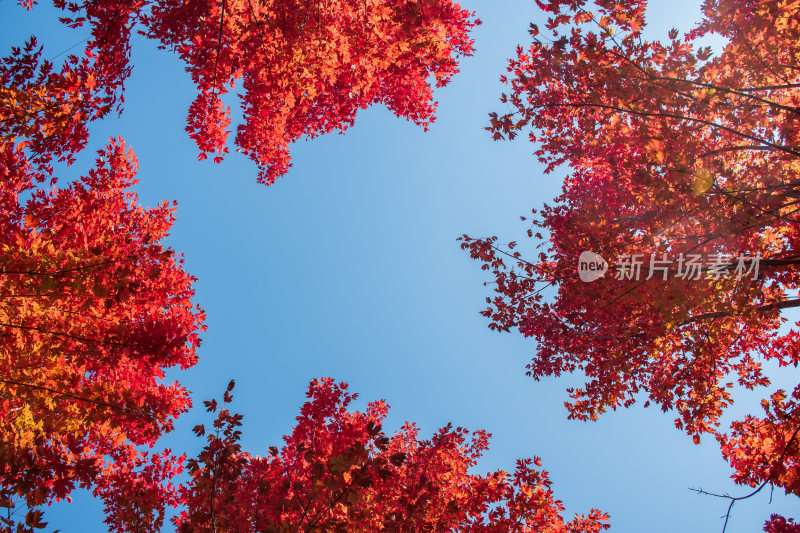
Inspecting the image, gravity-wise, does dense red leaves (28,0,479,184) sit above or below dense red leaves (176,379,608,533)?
above

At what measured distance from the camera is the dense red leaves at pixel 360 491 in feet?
14.8

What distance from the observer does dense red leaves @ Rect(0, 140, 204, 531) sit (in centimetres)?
465

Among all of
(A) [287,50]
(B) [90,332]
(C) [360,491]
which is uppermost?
(A) [287,50]

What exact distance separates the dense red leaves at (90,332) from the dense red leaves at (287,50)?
189 cm

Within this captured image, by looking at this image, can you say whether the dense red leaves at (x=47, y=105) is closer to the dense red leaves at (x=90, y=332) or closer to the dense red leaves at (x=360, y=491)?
the dense red leaves at (x=90, y=332)

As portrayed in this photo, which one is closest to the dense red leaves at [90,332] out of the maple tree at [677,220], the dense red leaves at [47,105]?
the dense red leaves at [47,105]

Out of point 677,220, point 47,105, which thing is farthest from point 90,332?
→ point 677,220

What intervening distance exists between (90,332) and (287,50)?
555 centimetres

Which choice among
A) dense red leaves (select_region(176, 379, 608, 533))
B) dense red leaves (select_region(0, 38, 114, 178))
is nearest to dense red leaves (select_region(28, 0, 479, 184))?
dense red leaves (select_region(0, 38, 114, 178))

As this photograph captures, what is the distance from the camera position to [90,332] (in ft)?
20.2

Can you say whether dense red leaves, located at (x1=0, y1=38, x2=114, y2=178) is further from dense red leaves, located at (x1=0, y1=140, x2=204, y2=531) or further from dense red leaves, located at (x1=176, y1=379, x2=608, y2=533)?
dense red leaves, located at (x1=176, y1=379, x2=608, y2=533)

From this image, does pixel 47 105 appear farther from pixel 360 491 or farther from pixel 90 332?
pixel 360 491

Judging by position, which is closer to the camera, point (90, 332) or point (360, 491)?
point (360, 491)

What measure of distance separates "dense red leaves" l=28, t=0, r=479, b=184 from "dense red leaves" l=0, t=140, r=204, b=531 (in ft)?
6.19
